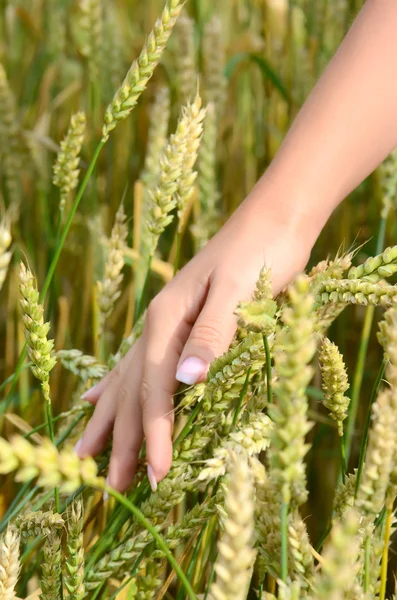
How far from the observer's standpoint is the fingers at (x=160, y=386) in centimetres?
68

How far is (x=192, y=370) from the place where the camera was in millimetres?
681

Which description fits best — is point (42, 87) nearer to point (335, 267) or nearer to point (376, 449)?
point (335, 267)

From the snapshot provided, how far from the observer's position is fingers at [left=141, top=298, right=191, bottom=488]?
683mm

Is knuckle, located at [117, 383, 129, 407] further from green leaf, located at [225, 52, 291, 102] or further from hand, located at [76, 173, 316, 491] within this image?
green leaf, located at [225, 52, 291, 102]

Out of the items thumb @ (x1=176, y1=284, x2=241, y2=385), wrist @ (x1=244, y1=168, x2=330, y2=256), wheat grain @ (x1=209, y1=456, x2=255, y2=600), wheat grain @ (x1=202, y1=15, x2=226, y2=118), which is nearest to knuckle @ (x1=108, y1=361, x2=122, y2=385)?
thumb @ (x1=176, y1=284, x2=241, y2=385)

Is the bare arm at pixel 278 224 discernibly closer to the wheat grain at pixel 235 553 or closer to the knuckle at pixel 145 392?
the knuckle at pixel 145 392

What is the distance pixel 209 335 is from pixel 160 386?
0.07 metres

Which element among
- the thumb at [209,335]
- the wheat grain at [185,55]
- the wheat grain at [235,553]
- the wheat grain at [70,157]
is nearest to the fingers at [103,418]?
the thumb at [209,335]

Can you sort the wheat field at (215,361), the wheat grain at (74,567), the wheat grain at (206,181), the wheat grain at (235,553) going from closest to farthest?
1. the wheat grain at (235,553)
2. the wheat field at (215,361)
3. the wheat grain at (74,567)
4. the wheat grain at (206,181)

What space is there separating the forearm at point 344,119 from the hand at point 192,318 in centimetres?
2

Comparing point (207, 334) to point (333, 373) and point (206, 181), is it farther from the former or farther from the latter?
point (206, 181)

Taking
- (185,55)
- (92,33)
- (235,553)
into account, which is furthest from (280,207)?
(92,33)

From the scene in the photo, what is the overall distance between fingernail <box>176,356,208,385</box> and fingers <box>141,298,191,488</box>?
0.12 feet

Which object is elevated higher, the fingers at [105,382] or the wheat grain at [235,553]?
the fingers at [105,382]
